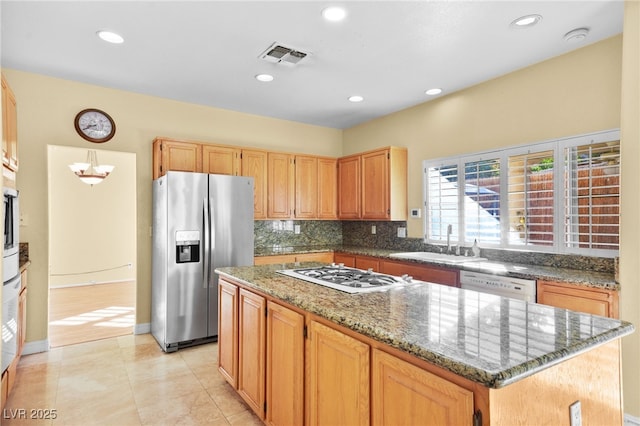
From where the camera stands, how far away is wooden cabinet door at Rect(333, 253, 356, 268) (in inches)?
176

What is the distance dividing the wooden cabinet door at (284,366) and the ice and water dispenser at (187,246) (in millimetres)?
1871

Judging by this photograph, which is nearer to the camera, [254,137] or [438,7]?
[438,7]

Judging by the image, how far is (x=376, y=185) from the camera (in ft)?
15.0

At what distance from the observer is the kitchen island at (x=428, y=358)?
40.4 inches

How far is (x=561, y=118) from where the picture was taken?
3.07 metres

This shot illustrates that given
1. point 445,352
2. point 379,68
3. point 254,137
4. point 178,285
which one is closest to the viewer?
point 445,352

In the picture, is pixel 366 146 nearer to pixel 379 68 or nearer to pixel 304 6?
pixel 379 68

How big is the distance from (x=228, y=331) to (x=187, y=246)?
135 cm

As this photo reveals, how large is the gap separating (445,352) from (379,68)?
2.89m

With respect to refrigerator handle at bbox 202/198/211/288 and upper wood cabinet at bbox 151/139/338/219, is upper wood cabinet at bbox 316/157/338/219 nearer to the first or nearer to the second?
upper wood cabinet at bbox 151/139/338/219

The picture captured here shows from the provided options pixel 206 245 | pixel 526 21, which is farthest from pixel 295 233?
pixel 526 21

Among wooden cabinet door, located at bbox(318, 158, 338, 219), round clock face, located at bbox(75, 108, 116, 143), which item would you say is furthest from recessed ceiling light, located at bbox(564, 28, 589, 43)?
round clock face, located at bbox(75, 108, 116, 143)

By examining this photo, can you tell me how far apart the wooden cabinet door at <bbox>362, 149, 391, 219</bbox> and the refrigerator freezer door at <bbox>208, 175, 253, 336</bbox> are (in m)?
1.57

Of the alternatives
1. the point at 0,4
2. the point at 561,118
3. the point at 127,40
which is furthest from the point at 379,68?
the point at 0,4
